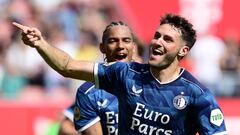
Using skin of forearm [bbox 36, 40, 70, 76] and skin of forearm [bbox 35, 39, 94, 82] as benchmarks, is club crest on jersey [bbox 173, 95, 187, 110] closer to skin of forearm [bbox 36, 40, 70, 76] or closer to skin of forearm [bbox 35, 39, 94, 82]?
skin of forearm [bbox 35, 39, 94, 82]

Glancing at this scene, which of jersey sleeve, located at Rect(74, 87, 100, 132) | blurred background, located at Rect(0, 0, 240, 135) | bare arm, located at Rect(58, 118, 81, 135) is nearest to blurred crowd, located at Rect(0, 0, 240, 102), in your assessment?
blurred background, located at Rect(0, 0, 240, 135)

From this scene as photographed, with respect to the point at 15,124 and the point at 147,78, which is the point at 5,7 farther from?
the point at 147,78

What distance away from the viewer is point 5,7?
14.9 metres

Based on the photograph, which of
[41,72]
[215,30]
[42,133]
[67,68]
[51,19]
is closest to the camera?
[67,68]

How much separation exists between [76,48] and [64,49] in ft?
0.61

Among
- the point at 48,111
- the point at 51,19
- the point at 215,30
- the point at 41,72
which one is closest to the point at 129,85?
the point at 48,111

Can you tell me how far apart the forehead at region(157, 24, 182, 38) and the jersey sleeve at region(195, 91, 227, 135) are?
1.64 ft

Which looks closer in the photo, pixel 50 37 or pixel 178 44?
pixel 178 44

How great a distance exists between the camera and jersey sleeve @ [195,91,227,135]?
717 cm

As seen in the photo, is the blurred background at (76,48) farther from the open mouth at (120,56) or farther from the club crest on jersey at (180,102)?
the club crest on jersey at (180,102)

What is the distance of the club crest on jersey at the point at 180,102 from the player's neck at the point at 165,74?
0.16 meters

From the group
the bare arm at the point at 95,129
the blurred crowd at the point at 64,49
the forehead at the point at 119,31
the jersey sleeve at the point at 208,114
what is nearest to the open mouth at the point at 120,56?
the forehead at the point at 119,31

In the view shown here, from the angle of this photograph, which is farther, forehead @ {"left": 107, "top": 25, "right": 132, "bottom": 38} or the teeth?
forehead @ {"left": 107, "top": 25, "right": 132, "bottom": 38}

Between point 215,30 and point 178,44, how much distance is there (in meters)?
8.60
